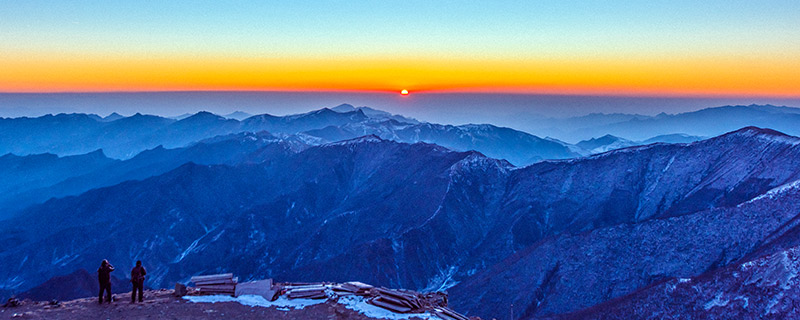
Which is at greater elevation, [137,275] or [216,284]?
[137,275]

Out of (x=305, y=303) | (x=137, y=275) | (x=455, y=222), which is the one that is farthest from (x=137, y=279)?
(x=455, y=222)

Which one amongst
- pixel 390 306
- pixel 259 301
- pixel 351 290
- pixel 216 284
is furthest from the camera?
pixel 351 290

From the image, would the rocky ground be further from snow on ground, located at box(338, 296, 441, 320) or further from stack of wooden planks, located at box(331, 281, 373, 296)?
stack of wooden planks, located at box(331, 281, 373, 296)

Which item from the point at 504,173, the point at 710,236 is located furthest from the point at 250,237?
the point at 710,236

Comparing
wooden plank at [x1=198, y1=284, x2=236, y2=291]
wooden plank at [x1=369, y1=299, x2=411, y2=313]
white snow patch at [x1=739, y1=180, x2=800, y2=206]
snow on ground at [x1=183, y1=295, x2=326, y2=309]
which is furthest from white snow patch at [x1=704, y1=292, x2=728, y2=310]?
wooden plank at [x1=198, y1=284, x2=236, y2=291]

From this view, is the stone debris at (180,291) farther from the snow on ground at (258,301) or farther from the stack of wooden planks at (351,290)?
the stack of wooden planks at (351,290)

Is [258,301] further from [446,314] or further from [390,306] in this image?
[446,314]
